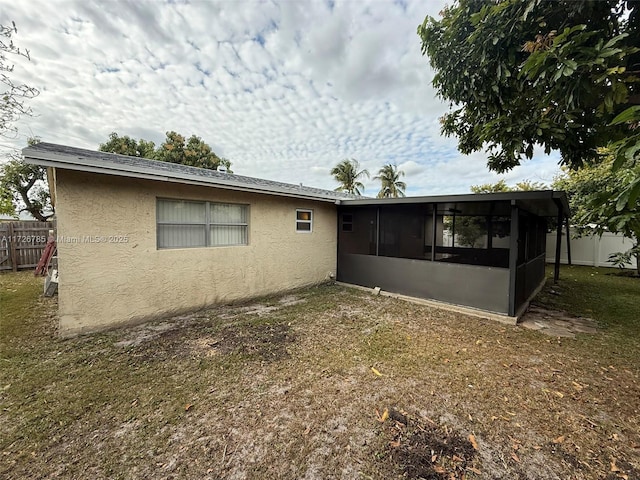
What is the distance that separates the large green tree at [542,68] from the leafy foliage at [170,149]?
1870cm

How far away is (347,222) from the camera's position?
8578 mm

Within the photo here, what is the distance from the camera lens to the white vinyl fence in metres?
11.7

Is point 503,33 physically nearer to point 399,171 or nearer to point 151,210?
point 151,210

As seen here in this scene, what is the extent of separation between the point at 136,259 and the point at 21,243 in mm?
8351

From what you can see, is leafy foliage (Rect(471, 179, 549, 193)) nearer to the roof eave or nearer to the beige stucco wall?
the roof eave

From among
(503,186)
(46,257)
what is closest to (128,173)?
(46,257)

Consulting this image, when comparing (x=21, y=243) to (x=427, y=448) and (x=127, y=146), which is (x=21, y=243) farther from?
(x=427, y=448)

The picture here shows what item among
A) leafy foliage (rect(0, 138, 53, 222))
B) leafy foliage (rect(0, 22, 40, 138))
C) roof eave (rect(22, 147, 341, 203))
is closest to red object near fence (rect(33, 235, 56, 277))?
leafy foliage (rect(0, 22, 40, 138))

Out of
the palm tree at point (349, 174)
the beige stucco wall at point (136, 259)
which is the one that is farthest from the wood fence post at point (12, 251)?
the palm tree at point (349, 174)

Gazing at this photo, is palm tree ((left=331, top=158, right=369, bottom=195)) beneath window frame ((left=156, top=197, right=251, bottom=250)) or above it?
above

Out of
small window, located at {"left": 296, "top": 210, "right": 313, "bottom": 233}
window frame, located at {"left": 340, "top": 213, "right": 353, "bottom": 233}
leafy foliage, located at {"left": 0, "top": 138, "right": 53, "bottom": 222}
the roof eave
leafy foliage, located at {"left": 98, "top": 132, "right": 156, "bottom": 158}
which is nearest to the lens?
the roof eave

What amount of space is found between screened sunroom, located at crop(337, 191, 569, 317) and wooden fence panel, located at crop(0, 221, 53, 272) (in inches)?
419

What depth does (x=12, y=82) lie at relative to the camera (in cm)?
597

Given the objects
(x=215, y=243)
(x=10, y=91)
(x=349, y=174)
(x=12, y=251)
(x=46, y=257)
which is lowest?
(x=46, y=257)
